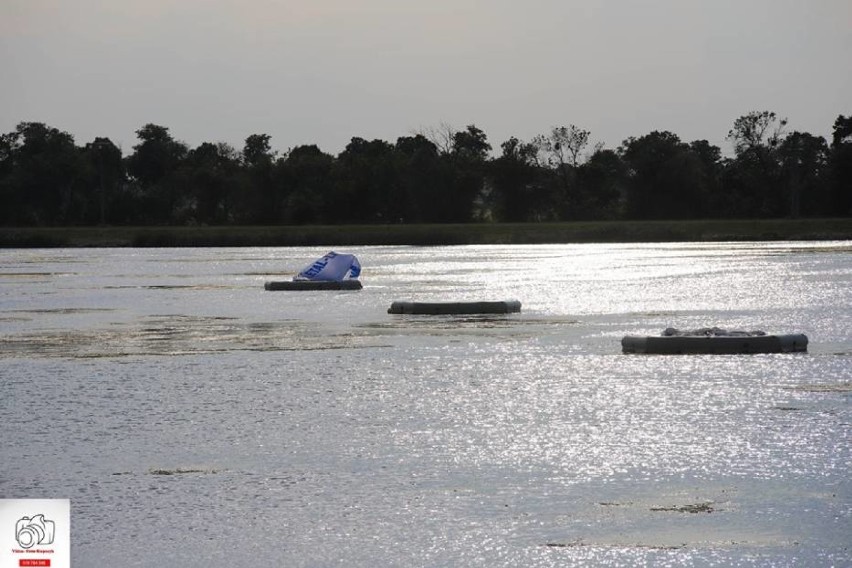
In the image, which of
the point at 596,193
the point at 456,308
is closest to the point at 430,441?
the point at 456,308

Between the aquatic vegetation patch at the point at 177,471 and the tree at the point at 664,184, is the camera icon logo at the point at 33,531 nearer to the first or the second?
the aquatic vegetation patch at the point at 177,471

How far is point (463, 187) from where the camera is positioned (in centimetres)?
12156

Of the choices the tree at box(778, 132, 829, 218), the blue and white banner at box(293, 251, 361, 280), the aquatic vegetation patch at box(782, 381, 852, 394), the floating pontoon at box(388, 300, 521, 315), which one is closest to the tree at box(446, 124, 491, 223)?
the tree at box(778, 132, 829, 218)

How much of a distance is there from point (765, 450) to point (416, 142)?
431ft

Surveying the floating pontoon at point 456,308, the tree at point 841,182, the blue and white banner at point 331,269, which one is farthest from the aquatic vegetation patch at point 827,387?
the tree at point 841,182

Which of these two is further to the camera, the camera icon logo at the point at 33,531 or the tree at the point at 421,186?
the tree at the point at 421,186

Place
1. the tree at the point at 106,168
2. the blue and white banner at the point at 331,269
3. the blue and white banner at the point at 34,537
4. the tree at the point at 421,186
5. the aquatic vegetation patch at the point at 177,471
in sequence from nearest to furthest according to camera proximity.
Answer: the blue and white banner at the point at 34,537 → the aquatic vegetation patch at the point at 177,471 → the blue and white banner at the point at 331,269 → the tree at the point at 421,186 → the tree at the point at 106,168

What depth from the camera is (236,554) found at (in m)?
9.70

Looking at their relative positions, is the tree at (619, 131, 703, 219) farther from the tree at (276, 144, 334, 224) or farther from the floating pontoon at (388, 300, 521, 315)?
the floating pontoon at (388, 300, 521, 315)

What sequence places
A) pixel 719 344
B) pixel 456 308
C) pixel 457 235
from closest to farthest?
pixel 719 344
pixel 456 308
pixel 457 235

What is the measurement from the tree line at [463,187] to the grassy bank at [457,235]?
1106 centimetres

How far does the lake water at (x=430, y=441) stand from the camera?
996cm

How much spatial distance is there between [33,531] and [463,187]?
371 ft

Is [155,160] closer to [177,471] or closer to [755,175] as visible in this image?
[755,175]
